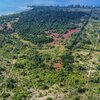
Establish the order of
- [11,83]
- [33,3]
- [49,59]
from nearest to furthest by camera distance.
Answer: [11,83]
[49,59]
[33,3]

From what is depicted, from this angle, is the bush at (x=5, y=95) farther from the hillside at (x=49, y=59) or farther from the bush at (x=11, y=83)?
the bush at (x=11, y=83)

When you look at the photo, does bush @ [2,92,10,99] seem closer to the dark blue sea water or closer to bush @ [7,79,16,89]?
bush @ [7,79,16,89]

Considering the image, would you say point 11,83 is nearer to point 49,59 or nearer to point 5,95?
point 5,95

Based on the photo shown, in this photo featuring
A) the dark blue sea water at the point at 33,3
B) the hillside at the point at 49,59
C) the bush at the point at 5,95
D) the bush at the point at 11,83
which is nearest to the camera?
the bush at the point at 5,95

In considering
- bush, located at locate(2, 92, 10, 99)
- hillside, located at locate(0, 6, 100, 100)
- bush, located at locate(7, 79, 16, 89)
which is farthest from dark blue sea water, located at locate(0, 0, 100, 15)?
bush, located at locate(2, 92, 10, 99)

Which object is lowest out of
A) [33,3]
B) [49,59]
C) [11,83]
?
[11,83]

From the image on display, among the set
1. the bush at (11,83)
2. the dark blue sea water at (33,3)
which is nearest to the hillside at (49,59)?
the bush at (11,83)

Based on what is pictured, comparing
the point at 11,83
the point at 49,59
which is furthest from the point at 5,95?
the point at 49,59

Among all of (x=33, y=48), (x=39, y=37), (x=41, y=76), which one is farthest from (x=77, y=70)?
(x=39, y=37)
